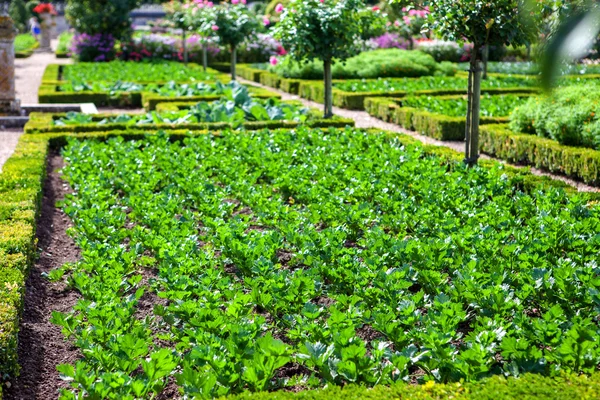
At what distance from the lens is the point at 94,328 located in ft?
12.4

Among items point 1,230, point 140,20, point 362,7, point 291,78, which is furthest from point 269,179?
point 140,20

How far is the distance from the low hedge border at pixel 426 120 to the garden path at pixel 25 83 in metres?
6.24

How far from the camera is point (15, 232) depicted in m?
5.42

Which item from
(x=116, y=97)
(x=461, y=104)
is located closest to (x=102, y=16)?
(x=116, y=97)

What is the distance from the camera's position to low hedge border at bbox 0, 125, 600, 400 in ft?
9.70

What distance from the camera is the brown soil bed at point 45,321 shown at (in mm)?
3701

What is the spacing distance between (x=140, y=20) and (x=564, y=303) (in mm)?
66164

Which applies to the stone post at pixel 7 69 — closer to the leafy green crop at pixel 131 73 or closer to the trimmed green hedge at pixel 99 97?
the trimmed green hedge at pixel 99 97

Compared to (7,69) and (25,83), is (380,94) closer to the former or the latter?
(7,69)

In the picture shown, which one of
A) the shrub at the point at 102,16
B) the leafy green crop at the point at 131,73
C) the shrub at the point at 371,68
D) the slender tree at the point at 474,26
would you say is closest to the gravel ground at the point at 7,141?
the leafy green crop at the point at 131,73

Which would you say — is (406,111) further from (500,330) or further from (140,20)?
(140,20)

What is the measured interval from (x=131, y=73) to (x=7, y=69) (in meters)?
6.76

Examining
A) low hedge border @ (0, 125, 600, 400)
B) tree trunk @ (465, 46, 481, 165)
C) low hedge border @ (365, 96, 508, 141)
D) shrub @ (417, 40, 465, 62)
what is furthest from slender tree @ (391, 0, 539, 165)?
shrub @ (417, 40, 465, 62)

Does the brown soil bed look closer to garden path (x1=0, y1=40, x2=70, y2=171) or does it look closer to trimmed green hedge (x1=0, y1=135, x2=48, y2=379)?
trimmed green hedge (x1=0, y1=135, x2=48, y2=379)
